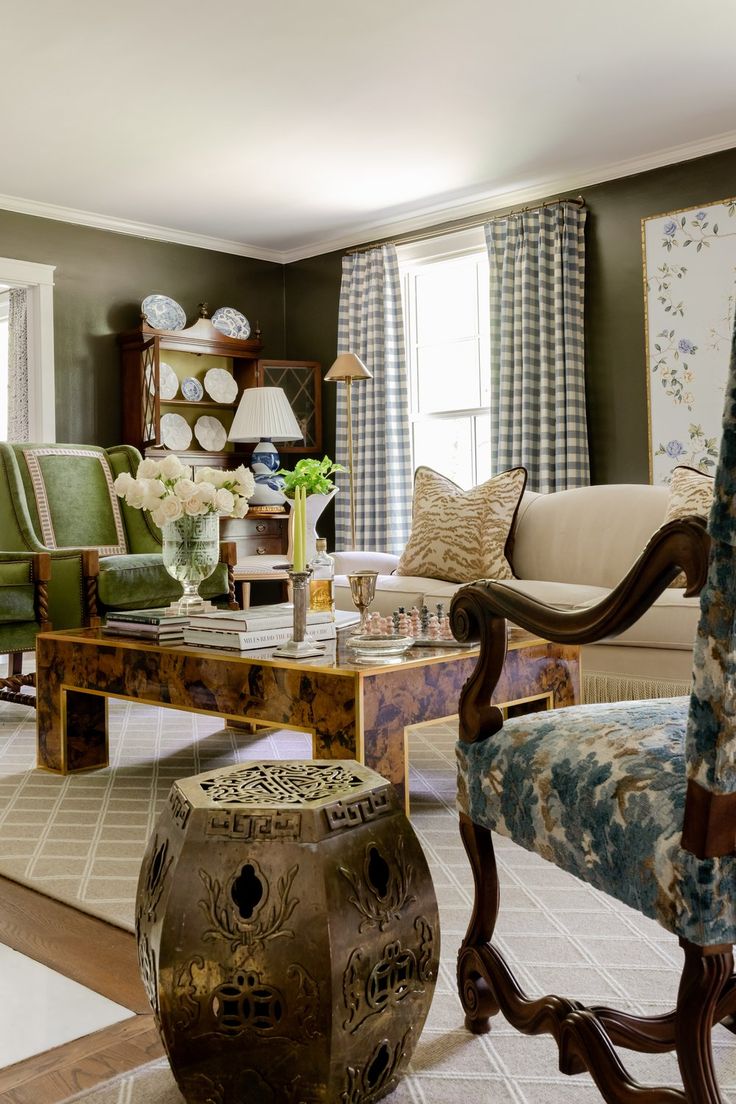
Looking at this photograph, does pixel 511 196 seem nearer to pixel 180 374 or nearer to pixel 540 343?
pixel 540 343

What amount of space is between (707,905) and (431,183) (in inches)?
202

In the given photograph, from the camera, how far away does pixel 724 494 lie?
36.0 inches

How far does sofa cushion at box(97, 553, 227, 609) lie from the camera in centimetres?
402

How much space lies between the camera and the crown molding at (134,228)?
5668 mm

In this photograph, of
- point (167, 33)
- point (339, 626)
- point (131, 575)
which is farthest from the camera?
point (131, 575)

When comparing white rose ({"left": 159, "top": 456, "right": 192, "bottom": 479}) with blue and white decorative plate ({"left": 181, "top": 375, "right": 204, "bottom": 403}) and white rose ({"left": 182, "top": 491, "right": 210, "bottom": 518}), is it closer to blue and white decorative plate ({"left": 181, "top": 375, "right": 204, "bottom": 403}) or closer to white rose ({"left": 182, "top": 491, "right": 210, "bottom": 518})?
white rose ({"left": 182, "top": 491, "right": 210, "bottom": 518})

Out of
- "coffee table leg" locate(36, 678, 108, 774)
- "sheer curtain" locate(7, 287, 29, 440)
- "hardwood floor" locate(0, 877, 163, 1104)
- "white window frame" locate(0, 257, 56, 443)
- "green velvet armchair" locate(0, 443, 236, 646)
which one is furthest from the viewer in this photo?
"sheer curtain" locate(7, 287, 29, 440)

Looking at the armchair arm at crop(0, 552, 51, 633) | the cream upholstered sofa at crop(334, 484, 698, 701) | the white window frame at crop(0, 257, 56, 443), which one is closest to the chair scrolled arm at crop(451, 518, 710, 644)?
the cream upholstered sofa at crop(334, 484, 698, 701)

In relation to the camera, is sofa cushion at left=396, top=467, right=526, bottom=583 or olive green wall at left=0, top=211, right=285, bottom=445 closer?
sofa cushion at left=396, top=467, right=526, bottom=583

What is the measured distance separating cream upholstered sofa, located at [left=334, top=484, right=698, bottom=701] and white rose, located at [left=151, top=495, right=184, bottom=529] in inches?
45.5

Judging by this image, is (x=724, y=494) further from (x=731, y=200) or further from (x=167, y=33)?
(x=731, y=200)

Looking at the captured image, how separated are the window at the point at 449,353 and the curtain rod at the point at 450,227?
44mm

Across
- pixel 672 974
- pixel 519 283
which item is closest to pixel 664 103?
pixel 519 283

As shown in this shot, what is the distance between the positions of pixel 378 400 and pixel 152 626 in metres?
3.75
